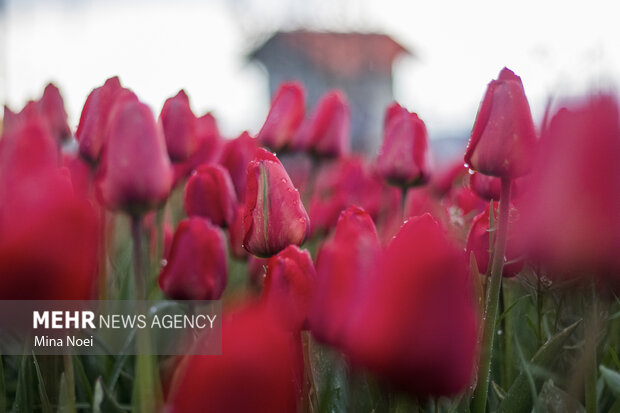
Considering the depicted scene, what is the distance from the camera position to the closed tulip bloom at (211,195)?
65 cm

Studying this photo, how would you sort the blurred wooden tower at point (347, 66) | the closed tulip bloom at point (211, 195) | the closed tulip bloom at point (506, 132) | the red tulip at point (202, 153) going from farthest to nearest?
the blurred wooden tower at point (347, 66), the red tulip at point (202, 153), the closed tulip bloom at point (211, 195), the closed tulip bloom at point (506, 132)

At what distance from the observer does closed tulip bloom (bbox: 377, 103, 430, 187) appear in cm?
79

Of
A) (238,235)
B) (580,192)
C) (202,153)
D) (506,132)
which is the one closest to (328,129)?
(202,153)

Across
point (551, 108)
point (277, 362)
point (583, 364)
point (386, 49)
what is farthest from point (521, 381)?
point (386, 49)

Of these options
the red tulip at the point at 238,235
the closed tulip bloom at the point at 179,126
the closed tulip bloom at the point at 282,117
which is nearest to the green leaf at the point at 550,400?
the red tulip at the point at 238,235

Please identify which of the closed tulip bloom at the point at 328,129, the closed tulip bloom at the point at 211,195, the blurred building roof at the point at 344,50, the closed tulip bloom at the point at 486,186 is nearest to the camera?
the closed tulip bloom at the point at 486,186

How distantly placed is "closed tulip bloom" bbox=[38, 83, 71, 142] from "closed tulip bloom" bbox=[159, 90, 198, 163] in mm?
181

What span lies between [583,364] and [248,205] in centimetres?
25

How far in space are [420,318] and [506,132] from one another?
209mm

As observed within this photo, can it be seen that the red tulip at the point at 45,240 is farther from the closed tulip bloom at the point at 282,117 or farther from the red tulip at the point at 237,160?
the closed tulip bloom at the point at 282,117

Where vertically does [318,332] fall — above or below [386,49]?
below

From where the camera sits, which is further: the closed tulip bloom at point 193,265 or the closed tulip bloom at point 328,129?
the closed tulip bloom at point 328,129

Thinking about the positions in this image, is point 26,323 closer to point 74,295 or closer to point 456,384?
point 74,295

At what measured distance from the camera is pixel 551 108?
399 millimetres
